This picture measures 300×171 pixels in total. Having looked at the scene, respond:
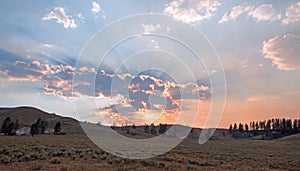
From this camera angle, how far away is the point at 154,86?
28891 mm

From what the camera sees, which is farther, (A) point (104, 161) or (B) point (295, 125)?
(B) point (295, 125)

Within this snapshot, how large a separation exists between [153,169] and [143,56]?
14.5 m

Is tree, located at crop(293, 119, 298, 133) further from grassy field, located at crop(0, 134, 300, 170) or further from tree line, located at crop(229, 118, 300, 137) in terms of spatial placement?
grassy field, located at crop(0, 134, 300, 170)

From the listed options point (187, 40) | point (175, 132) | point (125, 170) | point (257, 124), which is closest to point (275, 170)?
point (125, 170)

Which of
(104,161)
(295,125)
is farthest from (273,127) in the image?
(104,161)

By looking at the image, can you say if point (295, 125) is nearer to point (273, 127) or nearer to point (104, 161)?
point (273, 127)

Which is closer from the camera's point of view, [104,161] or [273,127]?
[104,161]

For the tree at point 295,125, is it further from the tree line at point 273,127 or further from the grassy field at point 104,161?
the grassy field at point 104,161

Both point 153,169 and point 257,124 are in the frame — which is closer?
point 153,169

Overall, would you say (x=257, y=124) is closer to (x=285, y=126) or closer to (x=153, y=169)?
(x=285, y=126)

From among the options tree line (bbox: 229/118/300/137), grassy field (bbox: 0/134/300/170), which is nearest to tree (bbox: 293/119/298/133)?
tree line (bbox: 229/118/300/137)

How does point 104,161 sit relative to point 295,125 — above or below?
below

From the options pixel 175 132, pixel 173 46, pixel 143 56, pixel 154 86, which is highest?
pixel 173 46

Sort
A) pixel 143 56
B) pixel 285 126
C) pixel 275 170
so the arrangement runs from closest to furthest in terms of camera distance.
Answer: pixel 275 170 → pixel 143 56 → pixel 285 126
